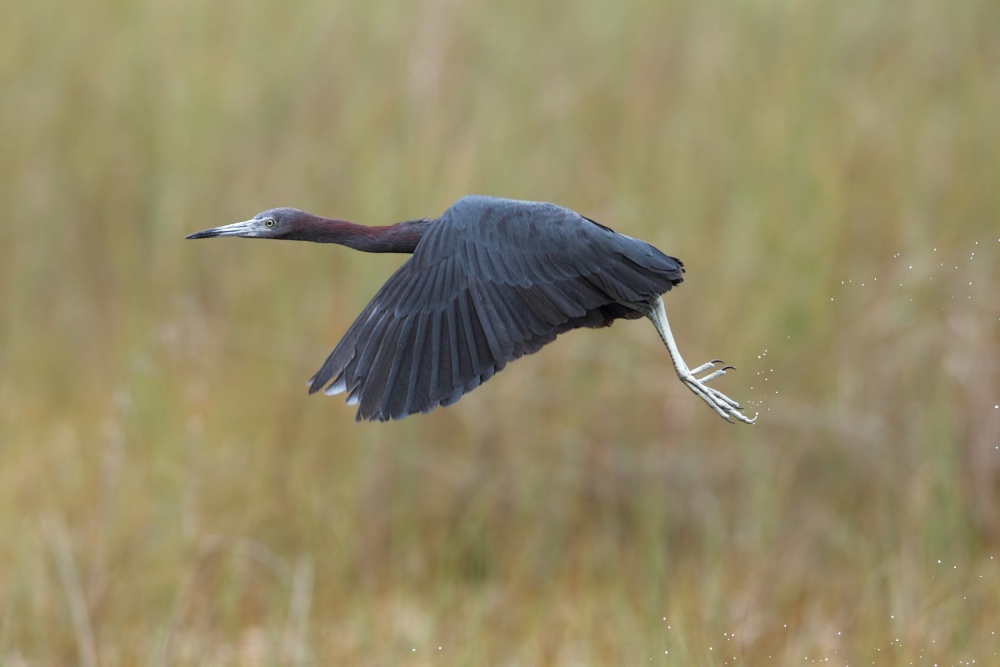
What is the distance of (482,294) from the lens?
8.04 ft

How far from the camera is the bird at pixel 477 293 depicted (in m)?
2.37

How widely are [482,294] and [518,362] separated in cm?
213

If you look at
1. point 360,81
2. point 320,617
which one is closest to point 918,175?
point 360,81

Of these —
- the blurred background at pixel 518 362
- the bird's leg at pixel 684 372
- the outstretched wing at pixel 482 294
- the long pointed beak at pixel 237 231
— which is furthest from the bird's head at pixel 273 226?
the blurred background at pixel 518 362

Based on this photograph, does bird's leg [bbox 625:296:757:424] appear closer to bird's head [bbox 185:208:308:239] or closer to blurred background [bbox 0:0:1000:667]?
bird's head [bbox 185:208:308:239]

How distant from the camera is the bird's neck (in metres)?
2.58

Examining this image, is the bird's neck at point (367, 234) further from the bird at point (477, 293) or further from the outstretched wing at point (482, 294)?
the outstretched wing at point (482, 294)

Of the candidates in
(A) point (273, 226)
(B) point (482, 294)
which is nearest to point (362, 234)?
(A) point (273, 226)

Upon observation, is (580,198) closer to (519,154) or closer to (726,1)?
(519,154)

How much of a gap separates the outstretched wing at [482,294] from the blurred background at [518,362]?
1107mm

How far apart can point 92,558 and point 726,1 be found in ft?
10.9

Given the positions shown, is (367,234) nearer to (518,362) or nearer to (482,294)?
(482,294)

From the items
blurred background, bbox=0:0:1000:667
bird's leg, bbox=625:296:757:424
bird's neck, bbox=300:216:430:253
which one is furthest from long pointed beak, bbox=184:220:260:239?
blurred background, bbox=0:0:1000:667

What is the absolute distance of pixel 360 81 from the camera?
5352mm
